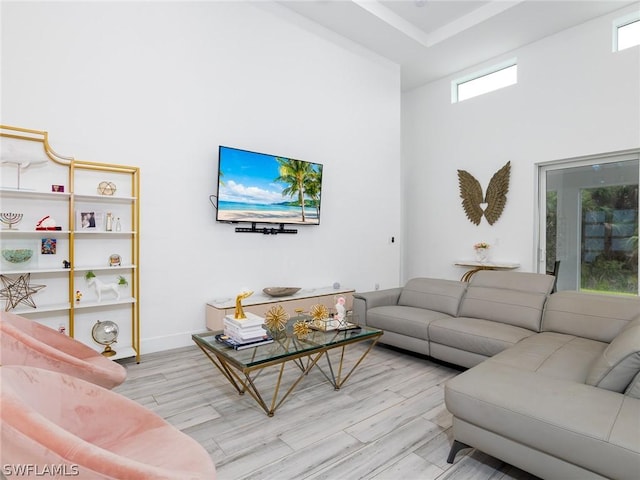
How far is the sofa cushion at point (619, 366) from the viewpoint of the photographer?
5.49ft

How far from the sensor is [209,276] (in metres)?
3.99

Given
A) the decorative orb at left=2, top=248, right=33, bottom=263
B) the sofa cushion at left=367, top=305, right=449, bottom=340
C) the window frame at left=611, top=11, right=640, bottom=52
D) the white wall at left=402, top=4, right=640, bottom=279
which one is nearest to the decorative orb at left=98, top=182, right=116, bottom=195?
the decorative orb at left=2, top=248, right=33, bottom=263

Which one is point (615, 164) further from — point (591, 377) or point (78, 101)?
point (78, 101)

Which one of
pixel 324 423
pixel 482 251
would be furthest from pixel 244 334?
pixel 482 251

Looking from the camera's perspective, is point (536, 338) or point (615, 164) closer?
point (536, 338)

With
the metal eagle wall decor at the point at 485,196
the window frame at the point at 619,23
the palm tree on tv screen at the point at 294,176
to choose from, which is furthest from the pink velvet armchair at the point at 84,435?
the window frame at the point at 619,23

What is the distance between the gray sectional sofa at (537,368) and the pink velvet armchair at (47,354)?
1.80 metres

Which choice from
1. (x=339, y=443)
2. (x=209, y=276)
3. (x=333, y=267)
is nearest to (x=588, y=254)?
(x=333, y=267)

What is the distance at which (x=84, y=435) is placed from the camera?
1.30 metres

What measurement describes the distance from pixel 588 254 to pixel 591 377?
12.1 feet

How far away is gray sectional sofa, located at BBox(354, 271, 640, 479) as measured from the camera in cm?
148

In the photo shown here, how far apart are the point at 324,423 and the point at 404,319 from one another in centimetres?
148

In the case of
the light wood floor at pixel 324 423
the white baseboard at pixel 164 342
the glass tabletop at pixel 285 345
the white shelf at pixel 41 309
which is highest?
the white shelf at pixel 41 309

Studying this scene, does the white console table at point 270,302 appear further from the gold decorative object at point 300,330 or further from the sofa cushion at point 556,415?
the sofa cushion at point 556,415
